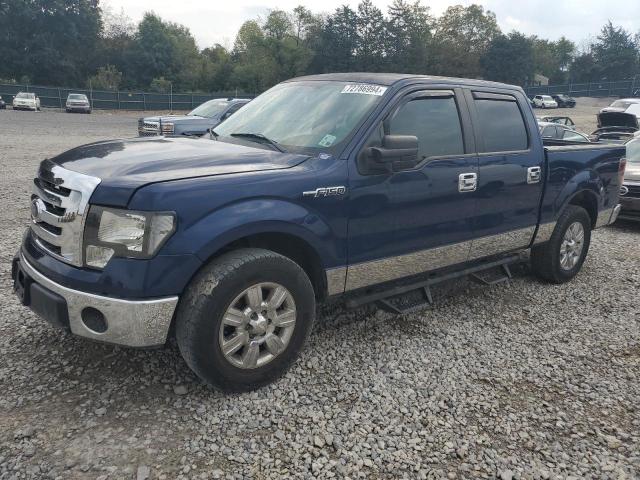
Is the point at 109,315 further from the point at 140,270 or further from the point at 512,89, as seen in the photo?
the point at 512,89

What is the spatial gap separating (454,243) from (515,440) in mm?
1694

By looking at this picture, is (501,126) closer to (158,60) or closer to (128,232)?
(128,232)

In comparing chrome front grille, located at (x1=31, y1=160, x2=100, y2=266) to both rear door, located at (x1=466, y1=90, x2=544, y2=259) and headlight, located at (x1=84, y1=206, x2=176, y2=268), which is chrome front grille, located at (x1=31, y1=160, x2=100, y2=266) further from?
rear door, located at (x1=466, y1=90, x2=544, y2=259)

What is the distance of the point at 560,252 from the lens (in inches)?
221

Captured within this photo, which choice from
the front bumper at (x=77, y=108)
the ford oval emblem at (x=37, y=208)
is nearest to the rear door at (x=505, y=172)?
the ford oval emblem at (x=37, y=208)

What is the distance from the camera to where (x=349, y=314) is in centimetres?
464

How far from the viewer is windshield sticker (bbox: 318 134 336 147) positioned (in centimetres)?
373

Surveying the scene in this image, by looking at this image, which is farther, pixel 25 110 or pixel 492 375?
pixel 25 110

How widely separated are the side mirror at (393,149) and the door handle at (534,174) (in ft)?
5.63

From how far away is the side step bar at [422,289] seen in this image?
400 cm

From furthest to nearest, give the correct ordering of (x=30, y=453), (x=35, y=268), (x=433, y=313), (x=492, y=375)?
(x=433, y=313) → (x=492, y=375) → (x=35, y=268) → (x=30, y=453)

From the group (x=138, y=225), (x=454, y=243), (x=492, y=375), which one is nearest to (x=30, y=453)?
(x=138, y=225)

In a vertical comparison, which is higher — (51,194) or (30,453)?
(51,194)

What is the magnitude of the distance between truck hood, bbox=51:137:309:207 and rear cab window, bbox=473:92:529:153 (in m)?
1.76
